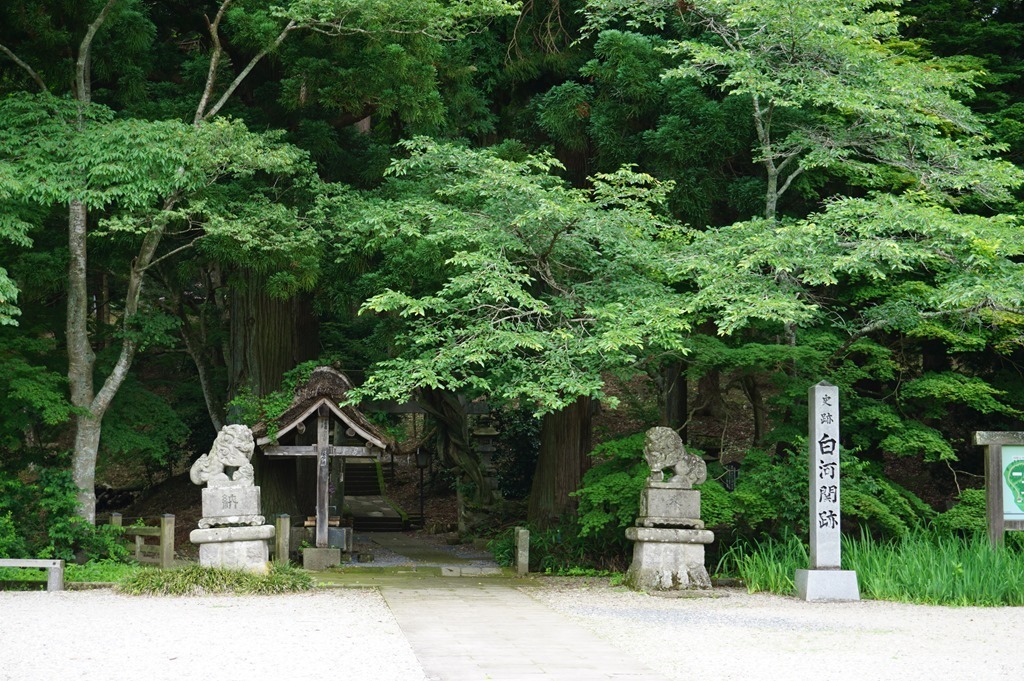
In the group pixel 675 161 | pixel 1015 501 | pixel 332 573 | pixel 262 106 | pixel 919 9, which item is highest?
pixel 919 9

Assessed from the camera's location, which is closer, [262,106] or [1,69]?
[1,69]

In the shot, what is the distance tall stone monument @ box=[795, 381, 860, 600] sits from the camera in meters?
10.8

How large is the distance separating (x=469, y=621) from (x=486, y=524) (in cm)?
922

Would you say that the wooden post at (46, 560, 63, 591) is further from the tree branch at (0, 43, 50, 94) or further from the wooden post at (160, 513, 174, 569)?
the tree branch at (0, 43, 50, 94)

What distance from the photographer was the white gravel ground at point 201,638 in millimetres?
6793

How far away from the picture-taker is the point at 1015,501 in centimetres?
1181

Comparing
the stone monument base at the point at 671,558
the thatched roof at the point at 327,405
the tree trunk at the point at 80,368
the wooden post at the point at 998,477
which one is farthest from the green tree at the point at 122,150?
the wooden post at the point at 998,477

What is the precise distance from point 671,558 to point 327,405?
16.1ft

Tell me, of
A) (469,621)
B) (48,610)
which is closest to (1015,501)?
(469,621)

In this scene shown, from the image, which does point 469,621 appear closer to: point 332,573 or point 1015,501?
point 332,573

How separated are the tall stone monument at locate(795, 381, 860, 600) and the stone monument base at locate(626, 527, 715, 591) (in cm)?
111

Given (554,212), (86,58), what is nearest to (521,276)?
(554,212)

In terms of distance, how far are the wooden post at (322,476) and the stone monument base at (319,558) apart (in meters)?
0.09

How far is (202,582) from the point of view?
35.8ft
